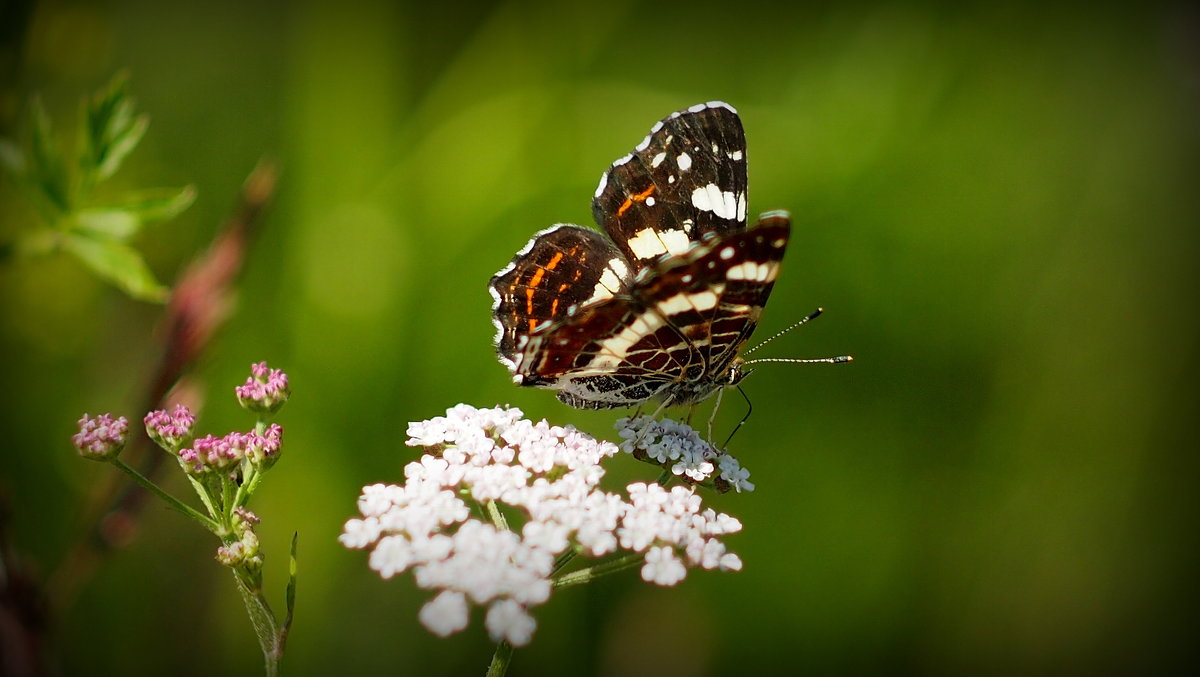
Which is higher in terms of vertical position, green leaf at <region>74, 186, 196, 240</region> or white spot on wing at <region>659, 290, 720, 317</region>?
green leaf at <region>74, 186, 196, 240</region>

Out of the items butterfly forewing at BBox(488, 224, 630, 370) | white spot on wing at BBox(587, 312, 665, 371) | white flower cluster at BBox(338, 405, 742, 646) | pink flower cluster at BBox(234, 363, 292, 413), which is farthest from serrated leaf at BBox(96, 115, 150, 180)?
white spot on wing at BBox(587, 312, 665, 371)

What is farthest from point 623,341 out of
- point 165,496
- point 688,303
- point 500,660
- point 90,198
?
point 90,198

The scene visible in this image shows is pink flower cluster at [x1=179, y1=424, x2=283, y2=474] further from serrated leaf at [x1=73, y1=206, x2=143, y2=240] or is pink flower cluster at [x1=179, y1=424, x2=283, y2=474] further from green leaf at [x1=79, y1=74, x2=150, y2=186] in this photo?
green leaf at [x1=79, y1=74, x2=150, y2=186]

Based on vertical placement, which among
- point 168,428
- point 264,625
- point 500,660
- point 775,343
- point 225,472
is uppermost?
point 775,343

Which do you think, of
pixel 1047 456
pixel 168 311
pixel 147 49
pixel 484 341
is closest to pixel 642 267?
pixel 484 341

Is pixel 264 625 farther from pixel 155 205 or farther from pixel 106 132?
pixel 106 132

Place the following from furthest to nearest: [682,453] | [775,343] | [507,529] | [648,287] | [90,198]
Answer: [775,343]
[682,453]
[648,287]
[507,529]
[90,198]

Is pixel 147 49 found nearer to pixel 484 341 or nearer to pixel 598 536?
pixel 484 341

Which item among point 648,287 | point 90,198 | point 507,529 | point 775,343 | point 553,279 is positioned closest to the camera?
point 90,198

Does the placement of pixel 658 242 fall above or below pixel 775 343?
above
